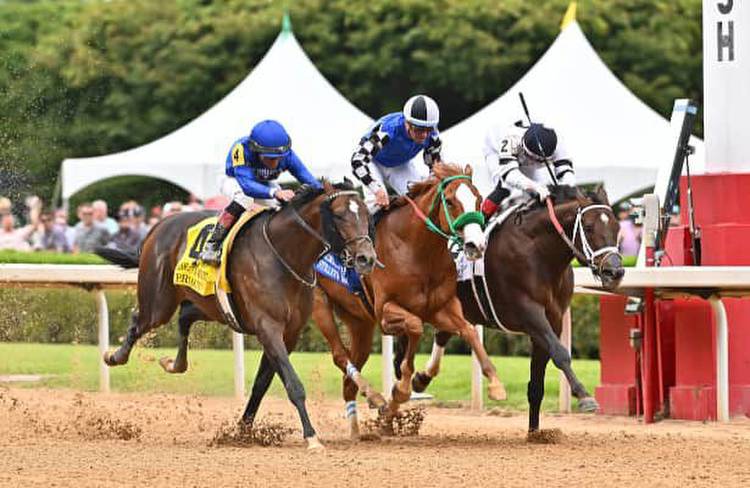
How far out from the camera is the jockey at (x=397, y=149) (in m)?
10.8

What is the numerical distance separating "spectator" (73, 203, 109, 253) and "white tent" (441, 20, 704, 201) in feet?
13.3

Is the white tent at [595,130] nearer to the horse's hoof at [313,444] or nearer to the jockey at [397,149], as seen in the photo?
the jockey at [397,149]

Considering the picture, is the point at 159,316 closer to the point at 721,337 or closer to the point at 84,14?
the point at 721,337

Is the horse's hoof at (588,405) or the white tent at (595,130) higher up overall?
the white tent at (595,130)

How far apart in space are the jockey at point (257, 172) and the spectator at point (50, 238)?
32.3 feet

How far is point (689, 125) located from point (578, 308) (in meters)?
3.38

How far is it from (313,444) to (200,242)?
6.06ft

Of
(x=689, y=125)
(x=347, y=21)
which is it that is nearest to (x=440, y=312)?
(x=689, y=125)

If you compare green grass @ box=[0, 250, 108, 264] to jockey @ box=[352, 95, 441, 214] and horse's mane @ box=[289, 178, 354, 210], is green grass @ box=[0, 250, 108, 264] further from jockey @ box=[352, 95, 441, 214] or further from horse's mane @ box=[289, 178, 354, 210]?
horse's mane @ box=[289, 178, 354, 210]

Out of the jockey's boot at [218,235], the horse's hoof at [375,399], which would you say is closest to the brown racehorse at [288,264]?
the jockey's boot at [218,235]

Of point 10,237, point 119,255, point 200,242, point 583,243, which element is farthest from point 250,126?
point 583,243

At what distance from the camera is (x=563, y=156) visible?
11.0 meters

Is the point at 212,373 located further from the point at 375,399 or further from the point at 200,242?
the point at 375,399

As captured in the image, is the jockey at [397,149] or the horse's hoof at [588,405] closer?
the horse's hoof at [588,405]
